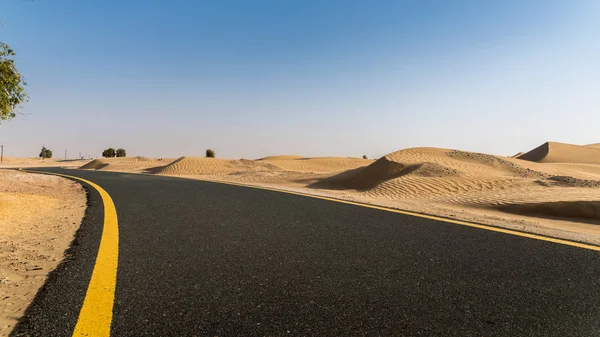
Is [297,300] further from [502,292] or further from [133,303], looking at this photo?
[502,292]

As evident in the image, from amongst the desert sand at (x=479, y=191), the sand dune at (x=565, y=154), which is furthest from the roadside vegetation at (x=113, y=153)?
the sand dune at (x=565, y=154)

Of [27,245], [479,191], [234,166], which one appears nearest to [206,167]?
[234,166]

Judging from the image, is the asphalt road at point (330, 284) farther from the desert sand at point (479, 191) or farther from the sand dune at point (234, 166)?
the sand dune at point (234, 166)

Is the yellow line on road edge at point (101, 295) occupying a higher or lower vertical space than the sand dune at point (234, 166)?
lower

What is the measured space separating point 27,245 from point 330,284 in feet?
11.8

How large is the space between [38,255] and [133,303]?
202 centimetres

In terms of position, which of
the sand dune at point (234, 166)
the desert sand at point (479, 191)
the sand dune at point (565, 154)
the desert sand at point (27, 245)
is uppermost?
the sand dune at point (565, 154)

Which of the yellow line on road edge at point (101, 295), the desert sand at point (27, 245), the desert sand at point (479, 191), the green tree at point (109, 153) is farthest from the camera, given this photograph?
the green tree at point (109, 153)

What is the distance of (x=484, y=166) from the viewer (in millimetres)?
20547

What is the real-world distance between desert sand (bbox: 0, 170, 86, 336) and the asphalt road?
113 mm

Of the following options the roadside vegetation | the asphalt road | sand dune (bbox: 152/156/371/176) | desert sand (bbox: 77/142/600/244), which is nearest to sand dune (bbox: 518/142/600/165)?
desert sand (bbox: 77/142/600/244)

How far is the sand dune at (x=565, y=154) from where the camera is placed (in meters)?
42.3

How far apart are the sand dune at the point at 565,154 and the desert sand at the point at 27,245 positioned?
51.7m

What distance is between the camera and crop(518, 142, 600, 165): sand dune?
4234cm
